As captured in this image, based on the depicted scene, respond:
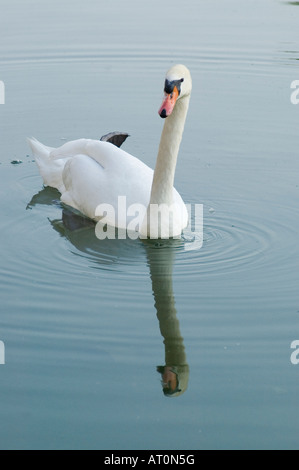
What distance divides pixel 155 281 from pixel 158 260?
386 mm

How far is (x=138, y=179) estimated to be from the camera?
25.3 feet

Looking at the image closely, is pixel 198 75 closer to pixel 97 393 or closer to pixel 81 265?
pixel 81 265

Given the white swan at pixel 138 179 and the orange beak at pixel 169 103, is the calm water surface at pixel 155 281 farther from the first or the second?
the orange beak at pixel 169 103

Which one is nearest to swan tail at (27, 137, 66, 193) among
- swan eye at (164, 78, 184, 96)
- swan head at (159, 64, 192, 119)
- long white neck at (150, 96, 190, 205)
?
long white neck at (150, 96, 190, 205)

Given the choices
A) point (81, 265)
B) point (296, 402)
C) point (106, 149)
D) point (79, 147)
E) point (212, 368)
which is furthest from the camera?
point (79, 147)

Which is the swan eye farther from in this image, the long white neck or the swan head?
the long white neck

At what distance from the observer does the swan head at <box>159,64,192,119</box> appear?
6.57 metres

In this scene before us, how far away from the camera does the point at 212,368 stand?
5.34 m

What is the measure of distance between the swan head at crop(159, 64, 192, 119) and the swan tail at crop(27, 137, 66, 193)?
7.25 ft

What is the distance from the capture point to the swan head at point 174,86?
6.57 metres

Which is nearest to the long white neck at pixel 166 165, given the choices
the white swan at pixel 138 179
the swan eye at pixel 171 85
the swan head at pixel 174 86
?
the white swan at pixel 138 179

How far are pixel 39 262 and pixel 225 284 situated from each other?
150 cm
